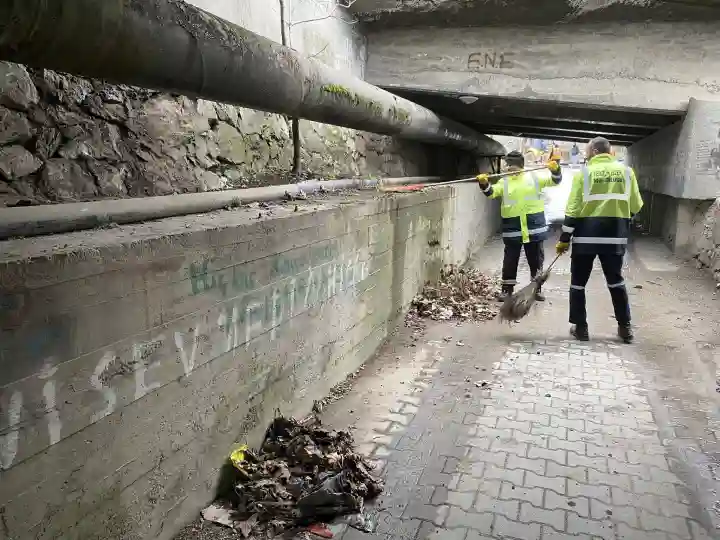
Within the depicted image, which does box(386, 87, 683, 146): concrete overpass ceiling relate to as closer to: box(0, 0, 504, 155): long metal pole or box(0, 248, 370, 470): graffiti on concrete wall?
box(0, 0, 504, 155): long metal pole

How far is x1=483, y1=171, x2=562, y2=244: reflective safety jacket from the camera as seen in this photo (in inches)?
273

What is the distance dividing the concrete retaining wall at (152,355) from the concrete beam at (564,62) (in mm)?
5159

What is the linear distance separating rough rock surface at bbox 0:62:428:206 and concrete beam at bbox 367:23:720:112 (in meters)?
3.98

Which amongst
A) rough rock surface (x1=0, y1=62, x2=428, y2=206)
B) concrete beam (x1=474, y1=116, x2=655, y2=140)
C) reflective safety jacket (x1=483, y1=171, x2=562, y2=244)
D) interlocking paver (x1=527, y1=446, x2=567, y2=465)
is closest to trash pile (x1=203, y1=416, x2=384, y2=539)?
interlocking paver (x1=527, y1=446, x2=567, y2=465)

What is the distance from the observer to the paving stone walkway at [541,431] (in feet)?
8.98

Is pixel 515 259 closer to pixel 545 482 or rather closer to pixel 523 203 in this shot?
pixel 523 203

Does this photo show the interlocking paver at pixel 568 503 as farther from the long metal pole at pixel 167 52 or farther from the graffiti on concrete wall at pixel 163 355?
the long metal pole at pixel 167 52

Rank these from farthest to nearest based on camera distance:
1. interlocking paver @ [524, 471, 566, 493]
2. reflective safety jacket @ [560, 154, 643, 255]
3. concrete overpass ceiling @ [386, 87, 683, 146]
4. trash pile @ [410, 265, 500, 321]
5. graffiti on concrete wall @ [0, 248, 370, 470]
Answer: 1. concrete overpass ceiling @ [386, 87, 683, 146]
2. trash pile @ [410, 265, 500, 321]
3. reflective safety jacket @ [560, 154, 643, 255]
4. interlocking paver @ [524, 471, 566, 493]
5. graffiti on concrete wall @ [0, 248, 370, 470]

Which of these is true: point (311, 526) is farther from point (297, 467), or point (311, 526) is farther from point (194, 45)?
point (194, 45)

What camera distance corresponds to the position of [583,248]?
17.8 feet

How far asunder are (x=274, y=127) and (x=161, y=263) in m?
3.15

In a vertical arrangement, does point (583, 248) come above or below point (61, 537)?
above

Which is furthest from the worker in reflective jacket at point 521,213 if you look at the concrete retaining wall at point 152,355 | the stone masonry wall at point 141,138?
the concrete retaining wall at point 152,355

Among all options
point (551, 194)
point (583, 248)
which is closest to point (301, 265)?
point (583, 248)
